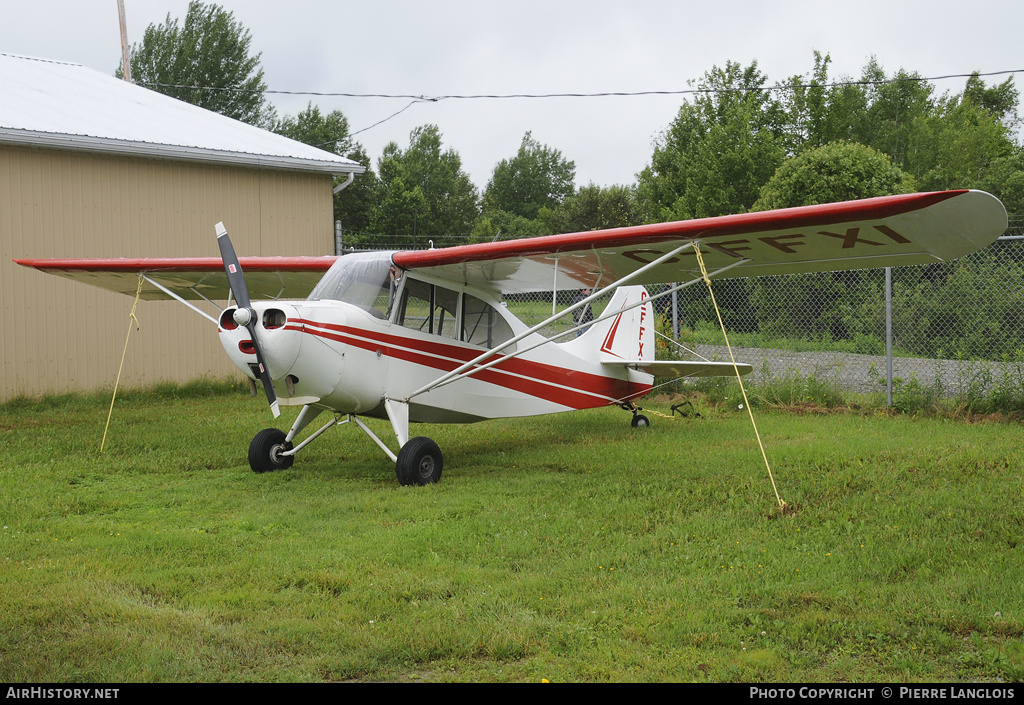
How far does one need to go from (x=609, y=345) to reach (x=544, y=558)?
→ 5403 mm

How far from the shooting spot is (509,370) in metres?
8.80

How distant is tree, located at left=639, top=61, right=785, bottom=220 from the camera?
33.2 m

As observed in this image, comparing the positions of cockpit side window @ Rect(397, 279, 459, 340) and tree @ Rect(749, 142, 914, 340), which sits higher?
tree @ Rect(749, 142, 914, 340)

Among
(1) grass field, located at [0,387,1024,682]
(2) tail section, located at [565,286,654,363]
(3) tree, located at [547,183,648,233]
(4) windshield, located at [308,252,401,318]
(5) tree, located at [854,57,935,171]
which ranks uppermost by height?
(5) tree, located at [854,57,935,171]

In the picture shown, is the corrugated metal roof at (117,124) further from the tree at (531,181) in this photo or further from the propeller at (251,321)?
the tree at (531,181)

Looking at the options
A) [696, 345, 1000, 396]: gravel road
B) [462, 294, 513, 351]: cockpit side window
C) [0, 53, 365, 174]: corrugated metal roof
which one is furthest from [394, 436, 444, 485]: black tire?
[0, 53, 365, 174]: corrugated metal roof

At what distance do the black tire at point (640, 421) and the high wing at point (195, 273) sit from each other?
14.5ft

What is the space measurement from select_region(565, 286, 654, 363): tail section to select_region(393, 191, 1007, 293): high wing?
1.60m

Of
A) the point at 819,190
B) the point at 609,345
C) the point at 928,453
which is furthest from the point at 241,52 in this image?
the point at 928,453

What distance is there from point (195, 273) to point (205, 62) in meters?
44.7

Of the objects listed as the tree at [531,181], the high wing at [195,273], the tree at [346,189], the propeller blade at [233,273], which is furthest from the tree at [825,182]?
the tree at [531,181]

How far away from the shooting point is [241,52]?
161ft

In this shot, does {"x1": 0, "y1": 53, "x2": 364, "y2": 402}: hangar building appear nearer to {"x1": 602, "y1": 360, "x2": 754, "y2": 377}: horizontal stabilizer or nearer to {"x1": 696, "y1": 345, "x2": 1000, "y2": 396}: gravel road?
{"x1": 602, "y1": 360, "x2": 754, "y2": 377}: horizontal stabilizer
